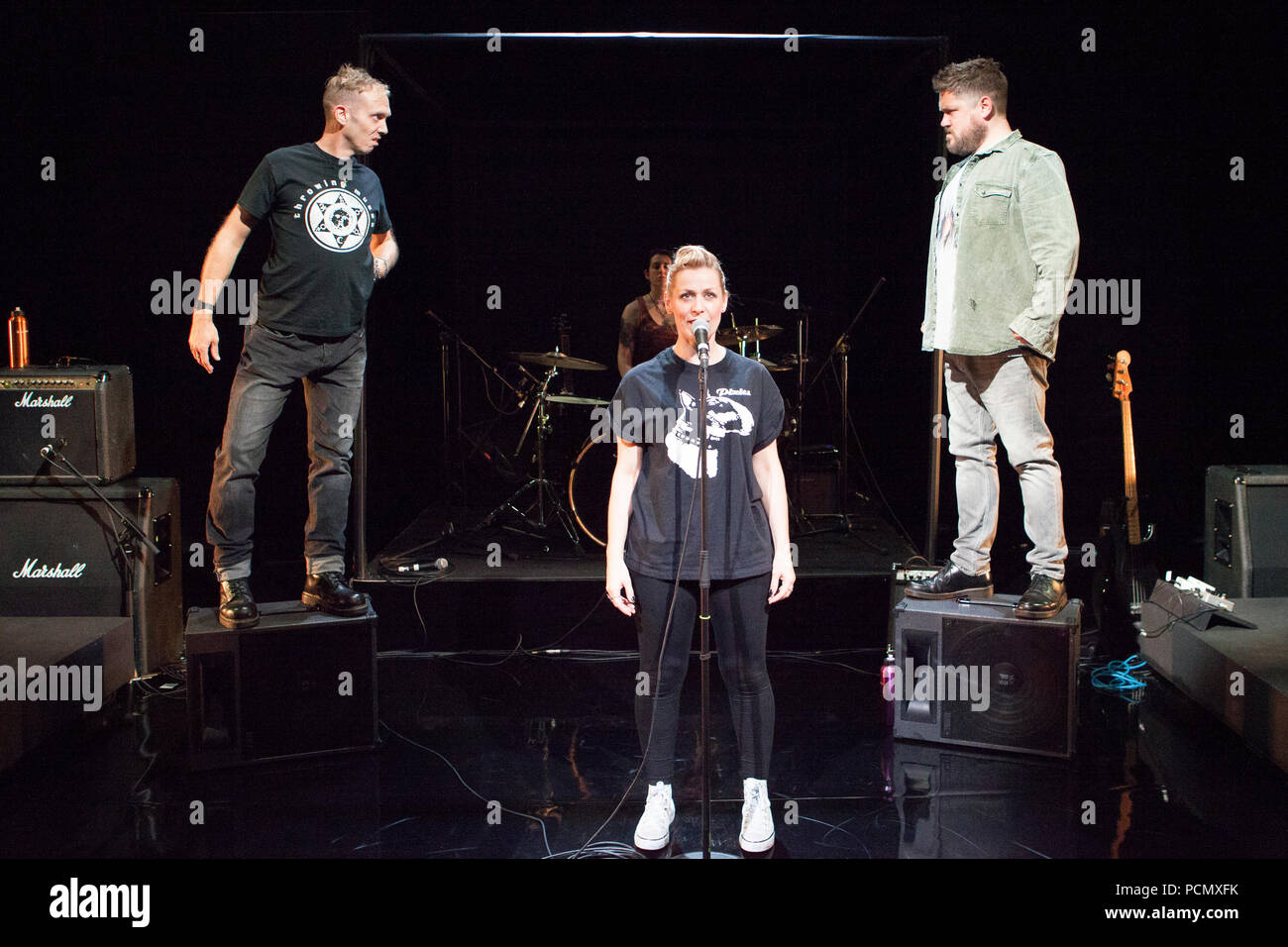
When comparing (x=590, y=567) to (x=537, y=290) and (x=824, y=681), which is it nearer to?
(x=824, y=681)

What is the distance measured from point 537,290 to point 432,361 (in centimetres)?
125

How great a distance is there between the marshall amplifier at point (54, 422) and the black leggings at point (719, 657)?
9.73 ft

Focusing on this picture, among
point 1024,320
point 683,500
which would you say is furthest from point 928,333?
point 683,500

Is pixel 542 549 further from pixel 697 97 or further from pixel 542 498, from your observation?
pixel 697 97

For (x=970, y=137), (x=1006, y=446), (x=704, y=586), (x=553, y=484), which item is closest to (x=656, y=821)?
(x=704, y=586)

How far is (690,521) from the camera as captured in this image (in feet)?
9.90

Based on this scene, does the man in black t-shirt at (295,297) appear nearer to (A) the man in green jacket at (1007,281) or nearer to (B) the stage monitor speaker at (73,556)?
(B) the stage monitor speaker at (73,556)

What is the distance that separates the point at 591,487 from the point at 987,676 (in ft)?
9.01

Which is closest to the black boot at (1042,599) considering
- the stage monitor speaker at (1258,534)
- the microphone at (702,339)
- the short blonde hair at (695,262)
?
the stage monitor speaker at (1258,534)

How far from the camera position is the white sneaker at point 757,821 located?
3199 millimetres

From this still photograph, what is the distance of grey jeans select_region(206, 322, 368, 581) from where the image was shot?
3.91 meters

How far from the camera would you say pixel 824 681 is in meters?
4.92

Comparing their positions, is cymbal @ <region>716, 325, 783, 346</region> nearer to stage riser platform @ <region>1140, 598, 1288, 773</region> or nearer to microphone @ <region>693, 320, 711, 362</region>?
stage riser platform @ <region>1140, 598, 1288, 773</region>
